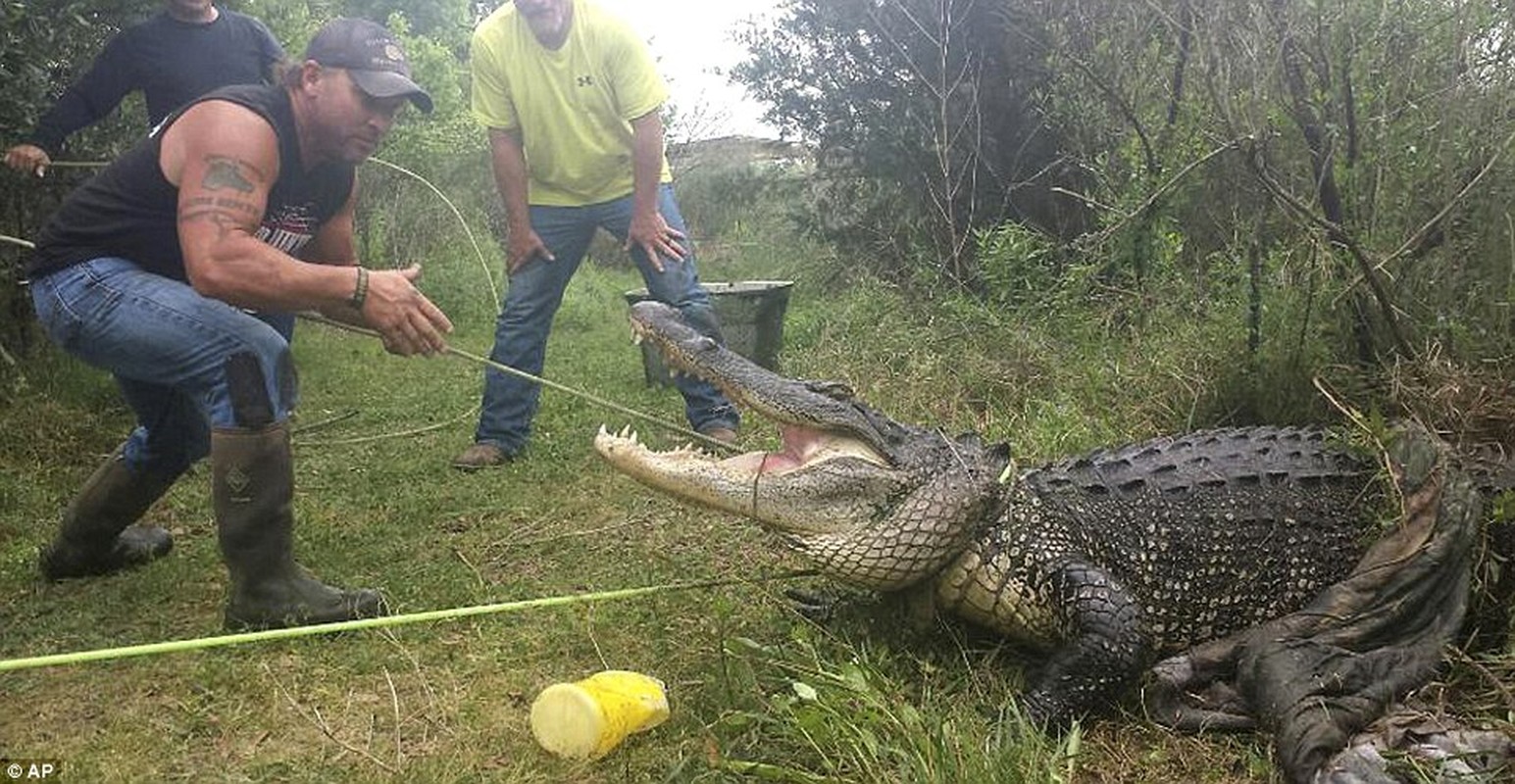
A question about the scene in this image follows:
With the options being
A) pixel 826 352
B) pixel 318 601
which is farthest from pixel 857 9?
pixel 318 601

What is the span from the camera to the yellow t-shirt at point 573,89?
15.4 ft

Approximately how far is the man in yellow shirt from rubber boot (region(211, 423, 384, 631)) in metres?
1.67

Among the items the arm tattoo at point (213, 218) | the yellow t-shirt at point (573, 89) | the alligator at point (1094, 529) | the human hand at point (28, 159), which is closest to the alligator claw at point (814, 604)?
the alligator at point (1094, 529)

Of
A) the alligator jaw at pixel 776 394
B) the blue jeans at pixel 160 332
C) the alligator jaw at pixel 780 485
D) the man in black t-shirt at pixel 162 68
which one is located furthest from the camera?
the man in black t-shirt at pixel 162 68

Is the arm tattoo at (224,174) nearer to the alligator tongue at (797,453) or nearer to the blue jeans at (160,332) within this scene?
the blue jeans at (160,332)

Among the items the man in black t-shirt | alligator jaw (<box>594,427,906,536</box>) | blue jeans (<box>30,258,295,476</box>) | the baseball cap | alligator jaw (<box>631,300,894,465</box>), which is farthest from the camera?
the man in black t-shirt

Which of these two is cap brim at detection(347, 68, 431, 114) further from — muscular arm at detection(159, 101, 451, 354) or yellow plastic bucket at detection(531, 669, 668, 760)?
yellow plastic bucket at detection(531, 669, 668, 760)

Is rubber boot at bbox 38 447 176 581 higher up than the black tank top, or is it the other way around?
the black tank top

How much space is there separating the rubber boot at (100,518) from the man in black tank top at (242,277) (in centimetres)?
33

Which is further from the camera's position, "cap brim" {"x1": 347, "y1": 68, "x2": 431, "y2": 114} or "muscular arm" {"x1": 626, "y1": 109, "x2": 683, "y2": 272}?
"muscular arm" {"x1": 626, "y1": 109, "x2": 683, "y2": 272}

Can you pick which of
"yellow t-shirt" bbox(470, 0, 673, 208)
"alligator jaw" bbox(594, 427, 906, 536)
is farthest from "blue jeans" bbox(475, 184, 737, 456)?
"alligator jaw" bbox(594, 427, 906, 536)

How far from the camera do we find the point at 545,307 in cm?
475

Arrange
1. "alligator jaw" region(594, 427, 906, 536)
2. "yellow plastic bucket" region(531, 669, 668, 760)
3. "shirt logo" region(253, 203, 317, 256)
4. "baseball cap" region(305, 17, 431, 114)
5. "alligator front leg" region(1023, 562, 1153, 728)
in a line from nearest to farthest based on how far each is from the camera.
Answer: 1. "yellow plastic bucket" region(531, 669, 668, 760)
2. "alligator front leg" region(1023, 562, 1153, 728)
3. "alligator jaw" region(594, 427, 906, 536)
4. "baseball cap" region(305, 17, 431, 114)
5. "shirt logo" region(253, 203, 317, 256)

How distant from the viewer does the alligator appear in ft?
8.14
